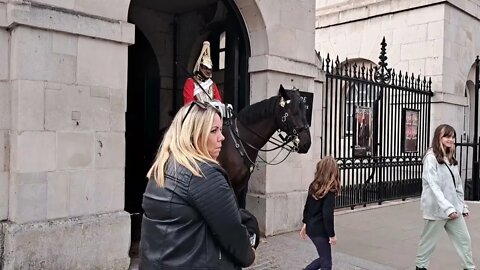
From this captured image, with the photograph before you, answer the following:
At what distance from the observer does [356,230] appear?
788 centimetres

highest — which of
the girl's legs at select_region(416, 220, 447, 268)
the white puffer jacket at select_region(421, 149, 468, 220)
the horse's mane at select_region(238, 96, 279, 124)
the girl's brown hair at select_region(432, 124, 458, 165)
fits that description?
the horse's mane at select_region(238, 96, 279, 124)

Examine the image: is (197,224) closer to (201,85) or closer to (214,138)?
(214,138)

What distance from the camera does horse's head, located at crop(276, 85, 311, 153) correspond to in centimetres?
571

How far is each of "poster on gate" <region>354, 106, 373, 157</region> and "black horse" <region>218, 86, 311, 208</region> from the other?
4.61 m

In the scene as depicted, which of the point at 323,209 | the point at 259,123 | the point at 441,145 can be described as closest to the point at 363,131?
the point at 259,123

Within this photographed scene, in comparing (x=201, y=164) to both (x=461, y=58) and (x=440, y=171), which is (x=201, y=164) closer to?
(x=440, y=171)

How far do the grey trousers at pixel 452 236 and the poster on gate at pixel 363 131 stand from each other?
4.94 metres

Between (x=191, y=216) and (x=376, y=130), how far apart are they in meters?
9.41

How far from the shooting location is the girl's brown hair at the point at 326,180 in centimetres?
471

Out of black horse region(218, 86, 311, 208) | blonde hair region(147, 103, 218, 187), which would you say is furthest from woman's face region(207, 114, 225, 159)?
black horse region(218, 86, 311, 208)

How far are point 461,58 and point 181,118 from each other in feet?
44.5

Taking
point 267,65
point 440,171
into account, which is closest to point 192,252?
point 440,171

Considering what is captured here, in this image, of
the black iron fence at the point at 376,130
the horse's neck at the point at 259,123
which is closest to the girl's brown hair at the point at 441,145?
the horse's neck at the point at 259,123

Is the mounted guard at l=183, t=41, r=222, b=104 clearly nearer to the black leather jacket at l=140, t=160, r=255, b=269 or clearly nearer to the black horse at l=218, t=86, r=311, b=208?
the black horse at l=218, t=86, r=311, b=208
